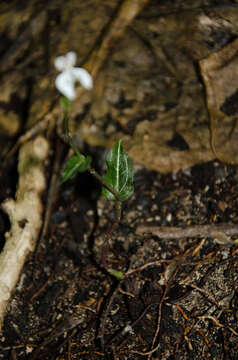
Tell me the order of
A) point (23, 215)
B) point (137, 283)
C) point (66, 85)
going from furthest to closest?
point (23, 215)
point (137, 283)
point (66, 85)

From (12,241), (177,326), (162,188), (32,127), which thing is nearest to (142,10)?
(32,127)

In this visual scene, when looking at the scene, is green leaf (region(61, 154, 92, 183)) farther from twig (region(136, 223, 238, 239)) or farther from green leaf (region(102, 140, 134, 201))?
twig (region(136, 223, 238, 239))

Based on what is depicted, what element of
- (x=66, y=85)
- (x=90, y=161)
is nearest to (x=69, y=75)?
(x=66, y=85)

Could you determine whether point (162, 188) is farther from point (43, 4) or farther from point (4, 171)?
point (43, 4)

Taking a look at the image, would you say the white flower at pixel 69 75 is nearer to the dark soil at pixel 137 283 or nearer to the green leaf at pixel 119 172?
the green leaf at pixel 119 172

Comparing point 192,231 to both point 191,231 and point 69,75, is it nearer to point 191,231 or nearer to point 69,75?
point 191,231

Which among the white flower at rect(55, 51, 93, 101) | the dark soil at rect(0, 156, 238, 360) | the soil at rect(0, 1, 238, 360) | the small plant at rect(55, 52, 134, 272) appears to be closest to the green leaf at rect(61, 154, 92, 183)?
the small plant at rect(55, 52, 134, 272)

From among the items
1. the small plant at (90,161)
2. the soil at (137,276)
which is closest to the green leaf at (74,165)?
the small plant at (90,161)
